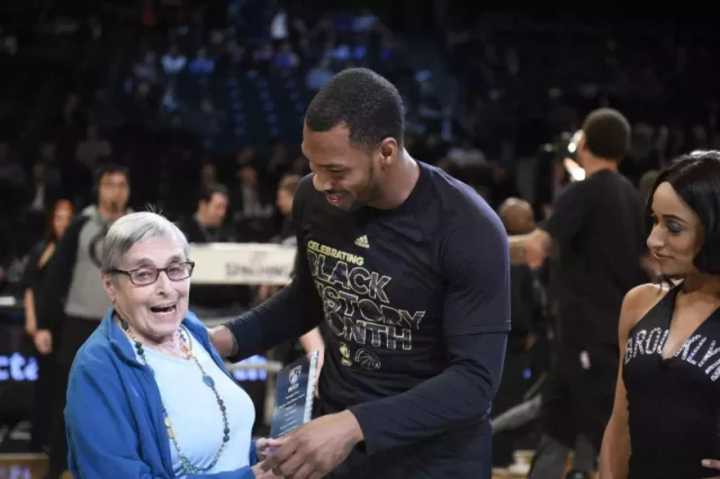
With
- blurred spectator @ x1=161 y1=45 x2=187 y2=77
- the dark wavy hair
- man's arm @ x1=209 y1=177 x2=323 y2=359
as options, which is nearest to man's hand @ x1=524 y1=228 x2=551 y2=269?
man's arm @ x1=209 y1=177 x2=323 y2=359

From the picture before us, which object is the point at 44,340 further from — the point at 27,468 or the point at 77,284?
the point at 27,468

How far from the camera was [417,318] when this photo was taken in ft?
8.89

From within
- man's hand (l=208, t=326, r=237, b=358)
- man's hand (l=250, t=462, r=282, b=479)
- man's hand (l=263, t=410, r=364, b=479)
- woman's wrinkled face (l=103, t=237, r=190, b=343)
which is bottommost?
man's hand (l=250, t=462, r=282, b=479)

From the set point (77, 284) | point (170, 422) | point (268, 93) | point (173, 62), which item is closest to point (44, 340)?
point (77, 284)

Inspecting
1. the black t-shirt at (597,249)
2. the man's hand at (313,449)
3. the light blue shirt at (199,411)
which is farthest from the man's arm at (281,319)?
the black t-shirt at (597,249)

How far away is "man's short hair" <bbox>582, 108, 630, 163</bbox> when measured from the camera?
5.03 metres

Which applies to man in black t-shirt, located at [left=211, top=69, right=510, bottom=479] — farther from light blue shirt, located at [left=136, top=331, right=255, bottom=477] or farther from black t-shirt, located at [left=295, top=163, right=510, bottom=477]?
light blue shirt, located at [left=136, top=331, right=255, bottom=477]

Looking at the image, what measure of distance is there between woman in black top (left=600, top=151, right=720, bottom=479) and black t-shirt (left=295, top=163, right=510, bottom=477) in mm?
351

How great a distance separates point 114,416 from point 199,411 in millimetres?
223

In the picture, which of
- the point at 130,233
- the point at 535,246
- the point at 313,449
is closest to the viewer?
the point at 313,449

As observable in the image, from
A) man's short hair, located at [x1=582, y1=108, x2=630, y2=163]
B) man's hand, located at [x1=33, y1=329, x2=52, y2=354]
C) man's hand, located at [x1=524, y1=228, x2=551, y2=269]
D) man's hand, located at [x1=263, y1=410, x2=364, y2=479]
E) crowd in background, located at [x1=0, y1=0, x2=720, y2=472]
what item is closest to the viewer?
man's hand, located at [x1=263, y1=410, x2=364, y2=479]

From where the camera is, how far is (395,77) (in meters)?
15.6

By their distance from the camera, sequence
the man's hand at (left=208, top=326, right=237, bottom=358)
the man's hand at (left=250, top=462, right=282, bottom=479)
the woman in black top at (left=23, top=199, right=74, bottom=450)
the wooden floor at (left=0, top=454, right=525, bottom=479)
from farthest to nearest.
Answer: the woman in black top at (left=23, top=199, right=74, bottom=450)
the wooden floor at (left=0, top=454, right=525, bottom=479)
the man's hand at (left=208, top=326, right=237, bottom=358)
the man's hand at (left=250, top=462, right=282, bottom=479)

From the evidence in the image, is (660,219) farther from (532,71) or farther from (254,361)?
(532,71)
